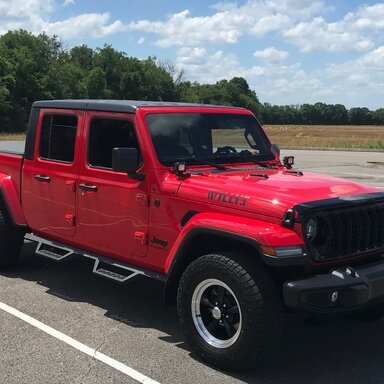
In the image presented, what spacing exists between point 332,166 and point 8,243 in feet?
54.3

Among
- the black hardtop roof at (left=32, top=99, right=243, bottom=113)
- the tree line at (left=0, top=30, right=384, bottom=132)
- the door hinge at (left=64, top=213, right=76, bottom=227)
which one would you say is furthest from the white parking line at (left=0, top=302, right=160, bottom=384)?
the tree line at (left=0, top=30, right=384, bottom=132)

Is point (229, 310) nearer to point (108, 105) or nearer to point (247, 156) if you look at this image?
point (247, 156)

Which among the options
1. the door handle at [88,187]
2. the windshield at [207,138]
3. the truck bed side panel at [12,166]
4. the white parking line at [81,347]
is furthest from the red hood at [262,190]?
the truck bed side panel at [12,166]

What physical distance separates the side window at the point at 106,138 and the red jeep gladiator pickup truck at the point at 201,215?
0.01 m

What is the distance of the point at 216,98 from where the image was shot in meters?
120

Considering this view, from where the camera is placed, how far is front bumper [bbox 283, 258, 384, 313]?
11.3ft

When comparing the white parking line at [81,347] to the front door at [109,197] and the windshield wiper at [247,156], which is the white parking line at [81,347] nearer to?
the front door at [109,197]

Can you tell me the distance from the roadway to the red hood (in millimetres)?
781

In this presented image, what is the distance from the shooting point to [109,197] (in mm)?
4793

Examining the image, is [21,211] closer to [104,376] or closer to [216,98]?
[104,376]

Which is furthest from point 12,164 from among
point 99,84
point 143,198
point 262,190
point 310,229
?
point 99,84

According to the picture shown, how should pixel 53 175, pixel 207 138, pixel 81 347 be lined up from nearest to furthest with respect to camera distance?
pixel 81 347 < pixel 207 138 < pixel 53 175

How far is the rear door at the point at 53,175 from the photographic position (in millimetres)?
5234

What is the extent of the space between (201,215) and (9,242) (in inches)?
116
